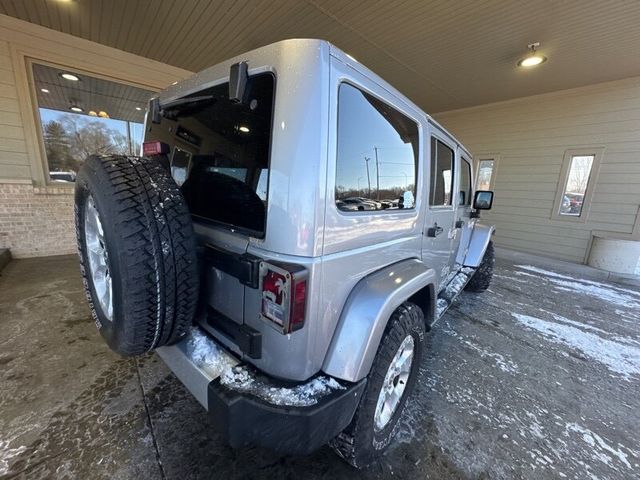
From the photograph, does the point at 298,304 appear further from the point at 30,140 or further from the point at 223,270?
the point at 30,140

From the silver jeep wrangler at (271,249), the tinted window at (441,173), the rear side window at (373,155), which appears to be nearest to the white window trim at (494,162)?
the tinted window at (441,173)

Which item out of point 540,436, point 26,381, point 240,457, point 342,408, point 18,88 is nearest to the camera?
point 342,408

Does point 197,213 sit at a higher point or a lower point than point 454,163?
lower

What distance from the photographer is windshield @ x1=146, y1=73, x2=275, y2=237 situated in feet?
3.57

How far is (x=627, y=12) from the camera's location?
3465 millimetres

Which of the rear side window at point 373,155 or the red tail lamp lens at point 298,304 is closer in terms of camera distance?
the red tail lamp lens at point 298,304

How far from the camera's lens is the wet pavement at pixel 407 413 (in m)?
1.44

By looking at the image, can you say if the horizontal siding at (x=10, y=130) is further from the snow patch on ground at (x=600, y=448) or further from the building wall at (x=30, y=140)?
the snow patch on ground at (x=600, y=448)

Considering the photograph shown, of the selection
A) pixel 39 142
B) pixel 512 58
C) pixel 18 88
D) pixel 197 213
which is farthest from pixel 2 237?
pixel 512 58

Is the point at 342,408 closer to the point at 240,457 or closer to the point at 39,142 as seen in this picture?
the point at 240,457

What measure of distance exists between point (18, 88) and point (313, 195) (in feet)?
19.9

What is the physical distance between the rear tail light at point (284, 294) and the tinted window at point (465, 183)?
2.84 m

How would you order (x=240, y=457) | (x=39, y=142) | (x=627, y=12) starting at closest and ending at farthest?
(x=240, y=457)
(x=627, y=12)
(x=39, y=142)

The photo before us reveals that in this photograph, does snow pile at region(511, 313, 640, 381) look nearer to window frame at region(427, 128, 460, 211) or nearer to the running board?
the running board
